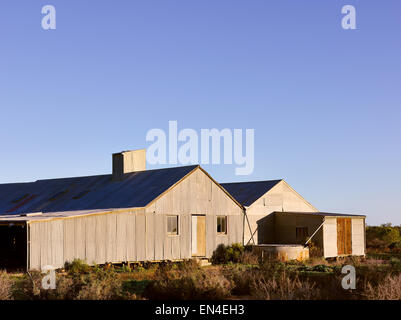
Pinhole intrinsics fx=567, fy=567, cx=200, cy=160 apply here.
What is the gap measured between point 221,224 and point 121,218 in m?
8.23

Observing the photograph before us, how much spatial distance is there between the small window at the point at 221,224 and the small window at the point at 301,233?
547cm

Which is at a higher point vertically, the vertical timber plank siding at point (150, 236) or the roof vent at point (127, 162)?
the roof vent at point (127, 162)

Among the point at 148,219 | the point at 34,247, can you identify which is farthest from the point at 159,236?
the point at 34,247

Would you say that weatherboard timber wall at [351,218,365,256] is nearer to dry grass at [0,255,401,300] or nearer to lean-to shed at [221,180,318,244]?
lean-to shed at [221,180,318,244]

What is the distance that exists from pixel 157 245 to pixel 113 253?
3.02 m

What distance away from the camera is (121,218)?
2720 centimetres

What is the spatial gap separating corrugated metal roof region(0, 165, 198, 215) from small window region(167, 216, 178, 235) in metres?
1.60

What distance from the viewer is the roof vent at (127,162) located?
3553 cm

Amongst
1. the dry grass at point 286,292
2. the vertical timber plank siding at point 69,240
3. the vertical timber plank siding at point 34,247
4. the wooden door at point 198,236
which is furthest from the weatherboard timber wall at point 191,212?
the dry grass at point 286,292

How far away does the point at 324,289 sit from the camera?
16.8 metres

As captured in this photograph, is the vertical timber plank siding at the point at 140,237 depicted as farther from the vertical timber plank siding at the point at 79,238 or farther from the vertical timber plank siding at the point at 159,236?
the vertical timber plank siding at the point at 79,238
